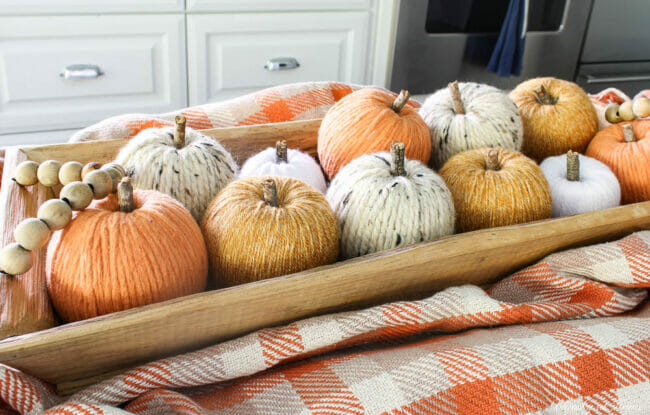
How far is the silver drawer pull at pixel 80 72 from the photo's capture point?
1.09 metres

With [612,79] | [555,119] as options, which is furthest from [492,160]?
[612,79]

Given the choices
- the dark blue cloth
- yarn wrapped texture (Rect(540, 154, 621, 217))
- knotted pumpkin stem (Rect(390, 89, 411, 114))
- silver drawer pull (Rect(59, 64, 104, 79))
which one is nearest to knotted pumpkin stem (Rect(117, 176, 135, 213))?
knotted pumpkin stem (Rect(390, 89, 411, 114))

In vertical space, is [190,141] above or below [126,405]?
above

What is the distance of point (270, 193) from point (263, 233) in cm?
3

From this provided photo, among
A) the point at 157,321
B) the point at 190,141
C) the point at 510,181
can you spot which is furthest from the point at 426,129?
the point at 157,321

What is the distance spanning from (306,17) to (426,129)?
0.82m

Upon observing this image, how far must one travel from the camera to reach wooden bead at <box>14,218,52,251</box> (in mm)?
320

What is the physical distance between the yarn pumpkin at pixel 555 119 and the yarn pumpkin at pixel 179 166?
36 centimetres

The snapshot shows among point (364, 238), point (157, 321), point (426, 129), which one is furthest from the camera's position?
point (426, 129)

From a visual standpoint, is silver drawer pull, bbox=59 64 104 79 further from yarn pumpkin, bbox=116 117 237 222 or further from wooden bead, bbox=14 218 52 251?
wooden bead, bbox=14 218 52 251

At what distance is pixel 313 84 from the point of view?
773 mm

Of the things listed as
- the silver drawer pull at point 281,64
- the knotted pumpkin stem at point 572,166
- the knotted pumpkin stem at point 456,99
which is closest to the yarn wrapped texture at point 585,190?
the knotted pumpkin stem at point 572,166

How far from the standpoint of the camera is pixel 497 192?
0.47 metres

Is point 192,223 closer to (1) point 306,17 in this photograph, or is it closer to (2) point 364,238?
(2) point 364,238
